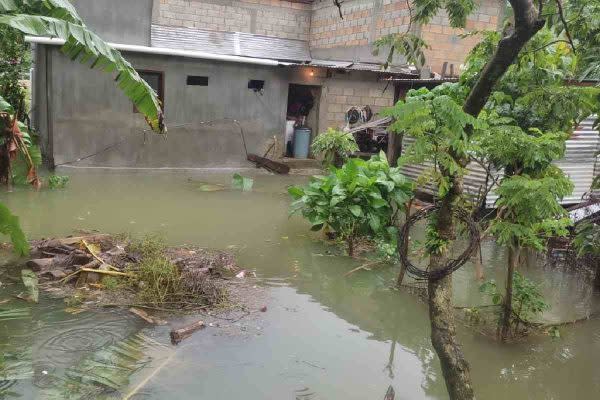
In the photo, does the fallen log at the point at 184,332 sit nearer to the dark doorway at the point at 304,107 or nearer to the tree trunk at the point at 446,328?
the tree trunk at the point at 446,328

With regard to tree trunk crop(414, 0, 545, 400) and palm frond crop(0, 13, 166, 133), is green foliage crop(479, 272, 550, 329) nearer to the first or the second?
tree trunk crop(414, 0, 545, 400)

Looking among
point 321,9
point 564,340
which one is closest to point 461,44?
point 321,9

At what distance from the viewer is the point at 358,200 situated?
828 centimetres

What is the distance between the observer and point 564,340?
19.1ft

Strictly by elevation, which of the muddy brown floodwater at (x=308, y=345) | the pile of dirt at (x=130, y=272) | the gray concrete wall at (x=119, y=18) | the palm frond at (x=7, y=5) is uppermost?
the gray concrete wall at (x=119, y=18)

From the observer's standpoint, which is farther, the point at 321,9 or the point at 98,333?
the point at 321,9

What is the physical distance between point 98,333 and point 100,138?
9852mm

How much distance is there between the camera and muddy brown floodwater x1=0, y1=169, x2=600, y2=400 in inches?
174

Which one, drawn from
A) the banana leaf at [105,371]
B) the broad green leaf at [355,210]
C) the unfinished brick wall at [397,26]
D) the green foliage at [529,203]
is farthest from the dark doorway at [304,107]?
the banana leaf at [105,371]

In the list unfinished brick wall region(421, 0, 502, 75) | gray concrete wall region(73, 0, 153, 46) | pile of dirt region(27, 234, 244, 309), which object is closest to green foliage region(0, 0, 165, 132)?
pile of dirt region(27, 234, 244, 309)

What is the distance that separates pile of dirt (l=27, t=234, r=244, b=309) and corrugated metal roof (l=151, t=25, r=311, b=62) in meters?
11.2

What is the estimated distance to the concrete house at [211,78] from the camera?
13688 millimetres

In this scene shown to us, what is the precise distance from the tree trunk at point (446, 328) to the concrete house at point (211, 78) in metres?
9.28

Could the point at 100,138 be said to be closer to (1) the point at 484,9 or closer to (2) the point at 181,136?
(2) the point at 181,136
